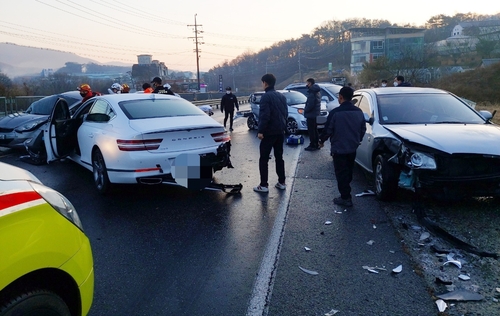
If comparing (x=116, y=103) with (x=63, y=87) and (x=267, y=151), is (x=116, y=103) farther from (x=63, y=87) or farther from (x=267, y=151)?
(x=63, y=87)

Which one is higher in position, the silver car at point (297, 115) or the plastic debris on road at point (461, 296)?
the silver car at point (297, 115)

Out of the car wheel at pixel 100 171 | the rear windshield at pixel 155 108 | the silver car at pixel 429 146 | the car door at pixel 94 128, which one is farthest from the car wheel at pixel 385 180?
the car wheel at pixel 100 171

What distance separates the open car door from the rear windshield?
1636 mm

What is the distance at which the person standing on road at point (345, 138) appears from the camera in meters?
5.89

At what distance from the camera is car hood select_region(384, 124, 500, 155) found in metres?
5.02

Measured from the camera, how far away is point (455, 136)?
17.7 ft

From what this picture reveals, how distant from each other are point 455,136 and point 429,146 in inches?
23.3

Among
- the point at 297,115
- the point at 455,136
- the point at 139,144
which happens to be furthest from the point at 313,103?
the point at 139,144

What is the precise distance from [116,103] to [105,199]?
5.33 feet

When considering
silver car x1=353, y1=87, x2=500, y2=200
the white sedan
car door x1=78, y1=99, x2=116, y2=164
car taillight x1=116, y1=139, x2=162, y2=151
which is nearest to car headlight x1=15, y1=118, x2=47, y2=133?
car door x1=78, y1=99, x2=116, y2=164

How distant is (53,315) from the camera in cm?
217

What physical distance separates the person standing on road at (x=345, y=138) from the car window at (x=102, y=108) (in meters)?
3.56

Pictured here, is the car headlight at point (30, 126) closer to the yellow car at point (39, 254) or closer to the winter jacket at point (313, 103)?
the winter jacket at point (313, 103)

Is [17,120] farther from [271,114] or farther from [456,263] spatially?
[456,263]
